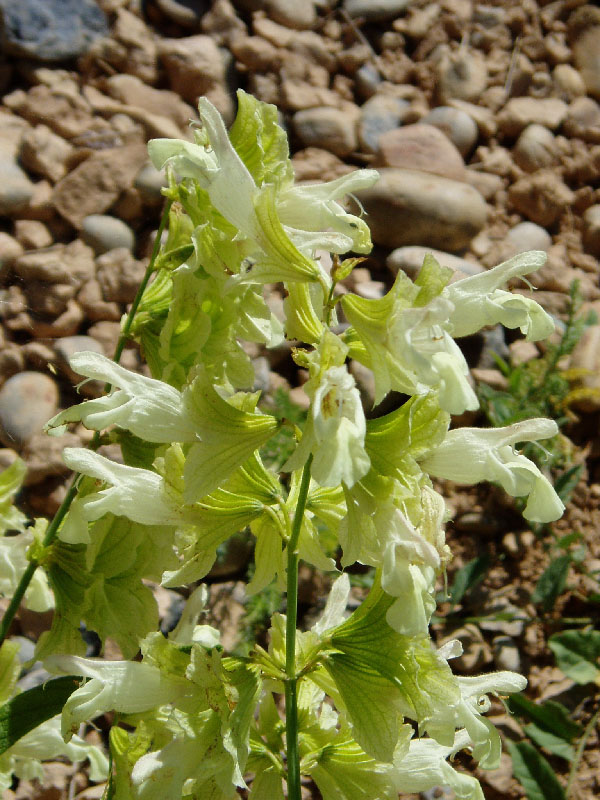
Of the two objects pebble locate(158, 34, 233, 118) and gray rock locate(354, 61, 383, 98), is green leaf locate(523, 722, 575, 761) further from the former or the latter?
gray rock locate(354, 61, 383, 98)

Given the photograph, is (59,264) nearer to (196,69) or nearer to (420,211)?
(196,69)

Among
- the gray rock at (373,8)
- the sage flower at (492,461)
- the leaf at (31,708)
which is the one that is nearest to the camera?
the sage flower at (492,461)

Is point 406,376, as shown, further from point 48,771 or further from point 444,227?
point 444,227

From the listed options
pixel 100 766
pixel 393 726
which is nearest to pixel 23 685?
pixel 100 766

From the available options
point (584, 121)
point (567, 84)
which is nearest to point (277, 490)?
point (584, 121)

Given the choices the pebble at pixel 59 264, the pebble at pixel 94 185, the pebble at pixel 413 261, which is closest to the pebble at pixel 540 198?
the pebble at pixel 413 261

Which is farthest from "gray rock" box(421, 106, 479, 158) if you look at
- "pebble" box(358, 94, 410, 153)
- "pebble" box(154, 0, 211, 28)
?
"pebble" box(154, 0, 211, 28)

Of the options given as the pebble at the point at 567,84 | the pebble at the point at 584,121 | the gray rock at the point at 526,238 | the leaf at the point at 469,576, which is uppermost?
the pebble at the point at 567,84

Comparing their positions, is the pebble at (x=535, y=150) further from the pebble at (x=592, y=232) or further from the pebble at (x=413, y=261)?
the pebble at (x=413, y=261)
